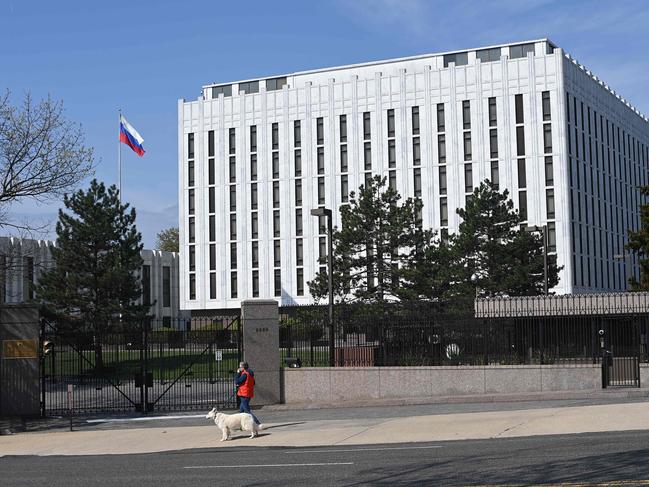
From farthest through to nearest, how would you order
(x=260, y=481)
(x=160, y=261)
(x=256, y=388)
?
(x=160, y=261), (x=256, y=388), (x=260, y=481)

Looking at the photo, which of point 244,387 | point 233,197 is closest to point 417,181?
point 233,197

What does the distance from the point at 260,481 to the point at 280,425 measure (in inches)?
393

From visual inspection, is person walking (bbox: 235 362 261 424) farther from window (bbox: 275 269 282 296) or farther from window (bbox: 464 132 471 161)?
window (bbox: 275 269 282 296)

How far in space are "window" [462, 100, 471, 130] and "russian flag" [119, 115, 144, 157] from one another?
3212 centimetres

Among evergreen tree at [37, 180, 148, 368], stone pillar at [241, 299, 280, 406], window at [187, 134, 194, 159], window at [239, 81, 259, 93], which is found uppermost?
window at [239, 81, 259, 93]

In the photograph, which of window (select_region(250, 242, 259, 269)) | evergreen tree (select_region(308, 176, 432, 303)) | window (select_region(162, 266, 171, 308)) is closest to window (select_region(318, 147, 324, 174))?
window (select_region(250, 242, 259, 269))

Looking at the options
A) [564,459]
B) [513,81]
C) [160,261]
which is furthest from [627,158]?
[564,459]

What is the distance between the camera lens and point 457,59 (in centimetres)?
9381

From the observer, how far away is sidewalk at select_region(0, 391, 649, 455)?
20156 mm

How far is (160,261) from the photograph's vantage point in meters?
112

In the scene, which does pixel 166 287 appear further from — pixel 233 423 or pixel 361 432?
pixel 361 432

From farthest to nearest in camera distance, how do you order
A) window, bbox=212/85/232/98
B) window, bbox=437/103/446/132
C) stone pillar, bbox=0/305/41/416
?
window, bbox=212/85/232/98 < window, bbox=437/103/446/132 < stone pillar, bbox=0/305/41/416

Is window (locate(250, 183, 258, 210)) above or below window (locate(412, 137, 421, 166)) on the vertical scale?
below

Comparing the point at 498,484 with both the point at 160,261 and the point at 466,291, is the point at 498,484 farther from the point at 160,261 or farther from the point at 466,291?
the point at 160,261
